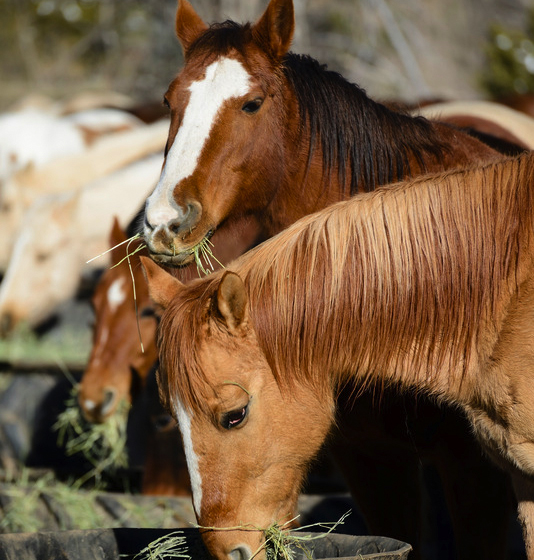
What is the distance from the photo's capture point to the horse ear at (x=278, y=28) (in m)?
2.89

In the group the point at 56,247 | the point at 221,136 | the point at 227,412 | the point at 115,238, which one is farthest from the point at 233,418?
the point at 56,247

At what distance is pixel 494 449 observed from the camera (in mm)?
2250

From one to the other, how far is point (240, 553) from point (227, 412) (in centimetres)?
42

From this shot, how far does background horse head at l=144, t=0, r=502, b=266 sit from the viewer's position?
8.94ft

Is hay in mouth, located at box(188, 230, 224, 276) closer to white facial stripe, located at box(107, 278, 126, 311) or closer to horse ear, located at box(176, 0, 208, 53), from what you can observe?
horse ear, located at box(176, 0, 208, 53)

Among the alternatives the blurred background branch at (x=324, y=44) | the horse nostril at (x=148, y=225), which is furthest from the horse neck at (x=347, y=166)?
the blurred background branch at (x=324, y=44)

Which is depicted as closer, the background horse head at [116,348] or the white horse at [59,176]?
the background horse head at [116,348]

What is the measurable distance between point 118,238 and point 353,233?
7.14 ft

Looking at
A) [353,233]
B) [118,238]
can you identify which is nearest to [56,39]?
[118,238]

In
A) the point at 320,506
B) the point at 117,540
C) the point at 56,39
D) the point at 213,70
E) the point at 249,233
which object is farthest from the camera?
the point at 56,39

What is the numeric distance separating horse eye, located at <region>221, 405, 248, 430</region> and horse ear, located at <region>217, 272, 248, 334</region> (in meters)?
0.22

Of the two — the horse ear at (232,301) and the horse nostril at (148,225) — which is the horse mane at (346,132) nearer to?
the horse nostril at (148,225)

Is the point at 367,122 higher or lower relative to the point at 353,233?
higher

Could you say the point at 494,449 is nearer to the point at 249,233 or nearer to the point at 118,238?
the point at 249,233
